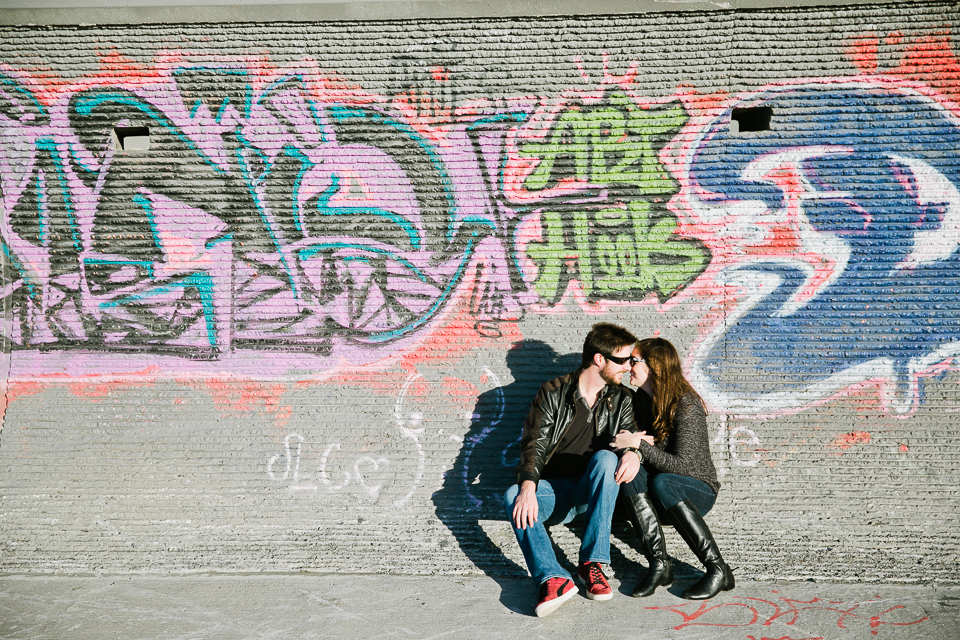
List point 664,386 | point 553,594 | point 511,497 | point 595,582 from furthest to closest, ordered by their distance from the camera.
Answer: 1. point 664,386
2. point 511,497
3. point 595,582
4. point 553,594

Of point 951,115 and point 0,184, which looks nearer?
point 951,115

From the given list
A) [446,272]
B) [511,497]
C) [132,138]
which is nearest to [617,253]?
[446,272]

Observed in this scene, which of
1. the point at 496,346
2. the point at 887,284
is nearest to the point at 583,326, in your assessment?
the point at 496,346

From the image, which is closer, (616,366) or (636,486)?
(636,486)

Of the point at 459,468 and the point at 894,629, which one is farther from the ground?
the point at 459,468

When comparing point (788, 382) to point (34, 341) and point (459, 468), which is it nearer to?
point (459, 468)

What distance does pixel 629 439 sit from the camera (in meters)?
3.47

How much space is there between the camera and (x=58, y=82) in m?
4.04

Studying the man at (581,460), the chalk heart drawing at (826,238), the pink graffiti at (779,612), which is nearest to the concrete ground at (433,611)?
the pink graffiti at (779,612)

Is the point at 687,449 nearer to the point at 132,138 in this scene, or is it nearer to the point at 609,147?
the point at 609,147

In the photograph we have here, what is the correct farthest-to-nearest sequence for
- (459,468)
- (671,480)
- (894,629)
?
(459,468) < (671,480) < (894,629)

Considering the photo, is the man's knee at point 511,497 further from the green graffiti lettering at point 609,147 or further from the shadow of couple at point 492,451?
the green graffiti lettering at point 609,147

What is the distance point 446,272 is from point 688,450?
1.69 meters

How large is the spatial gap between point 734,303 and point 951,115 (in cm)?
161
